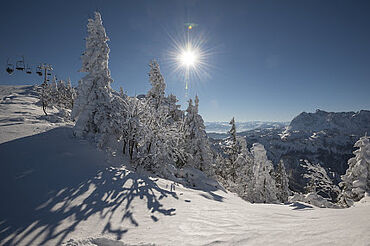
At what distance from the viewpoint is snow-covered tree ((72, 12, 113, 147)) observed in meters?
15.0

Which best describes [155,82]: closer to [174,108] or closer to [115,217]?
[174,108]

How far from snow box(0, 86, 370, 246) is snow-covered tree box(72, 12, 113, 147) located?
19.4 feet

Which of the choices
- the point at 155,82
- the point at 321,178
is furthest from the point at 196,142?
the point at 321,178

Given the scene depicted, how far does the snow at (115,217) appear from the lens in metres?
3.53

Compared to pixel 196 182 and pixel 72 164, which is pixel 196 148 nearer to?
pixel 196 182

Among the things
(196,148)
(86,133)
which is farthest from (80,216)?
(196,148)

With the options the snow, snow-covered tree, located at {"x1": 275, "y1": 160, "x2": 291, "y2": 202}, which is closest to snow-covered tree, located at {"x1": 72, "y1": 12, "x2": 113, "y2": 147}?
the snow

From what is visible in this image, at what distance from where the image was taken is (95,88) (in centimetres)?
1591

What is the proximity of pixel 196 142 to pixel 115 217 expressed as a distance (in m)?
18.9

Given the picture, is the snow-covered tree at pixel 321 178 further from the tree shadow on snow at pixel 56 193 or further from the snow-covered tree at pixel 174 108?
the snow-covered tree at pixel 174 108

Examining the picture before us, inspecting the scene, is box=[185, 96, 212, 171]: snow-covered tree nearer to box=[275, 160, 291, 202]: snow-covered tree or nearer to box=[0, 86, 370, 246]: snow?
box=[0, 86, 370, 246]: snow

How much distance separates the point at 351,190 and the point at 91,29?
81.8 ft

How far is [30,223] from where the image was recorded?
13.5 feet

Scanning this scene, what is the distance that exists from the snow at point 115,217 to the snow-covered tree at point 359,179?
7.49 meters
